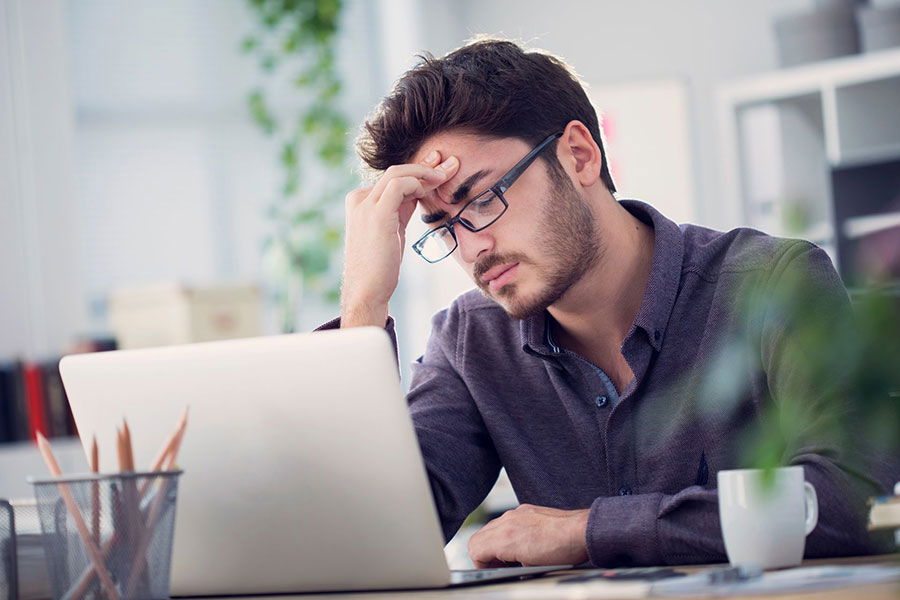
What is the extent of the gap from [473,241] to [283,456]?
633 millimetres

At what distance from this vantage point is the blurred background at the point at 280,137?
151 inches

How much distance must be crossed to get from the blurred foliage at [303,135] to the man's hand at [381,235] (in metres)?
2.80

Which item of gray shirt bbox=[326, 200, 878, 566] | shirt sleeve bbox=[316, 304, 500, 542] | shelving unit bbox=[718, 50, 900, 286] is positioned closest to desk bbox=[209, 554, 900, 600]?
gray shirt bbox=[326, 200, 878, 566]

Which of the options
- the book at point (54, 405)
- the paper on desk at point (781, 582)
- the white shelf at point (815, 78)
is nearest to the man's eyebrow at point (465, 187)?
the paper on desk at point (781, 582)

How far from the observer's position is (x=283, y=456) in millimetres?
1110

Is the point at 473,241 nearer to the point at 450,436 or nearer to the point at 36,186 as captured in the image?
the point at 450,436

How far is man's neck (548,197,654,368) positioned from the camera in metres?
1.73

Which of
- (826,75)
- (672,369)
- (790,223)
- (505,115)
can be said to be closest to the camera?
(790,223)

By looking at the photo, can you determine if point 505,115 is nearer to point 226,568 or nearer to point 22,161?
point 226,568

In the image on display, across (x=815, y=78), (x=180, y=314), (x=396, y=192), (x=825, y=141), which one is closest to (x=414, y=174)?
(x=396, y=192)

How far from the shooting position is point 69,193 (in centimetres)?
412

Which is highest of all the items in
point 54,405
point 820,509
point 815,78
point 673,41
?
point 673,41

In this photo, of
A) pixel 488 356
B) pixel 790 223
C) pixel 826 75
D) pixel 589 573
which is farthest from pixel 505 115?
pixel 826 75

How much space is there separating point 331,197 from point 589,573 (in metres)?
3.72
